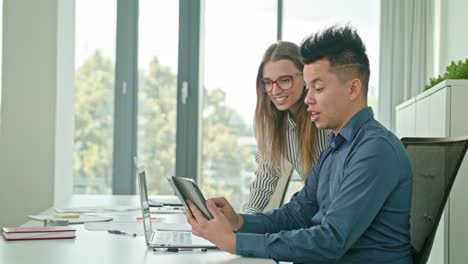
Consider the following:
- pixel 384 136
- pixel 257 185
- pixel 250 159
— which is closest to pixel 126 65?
pixel 250 159

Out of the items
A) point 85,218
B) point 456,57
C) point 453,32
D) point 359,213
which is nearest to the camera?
point 359,213

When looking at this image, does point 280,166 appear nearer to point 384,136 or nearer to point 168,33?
point 384,136

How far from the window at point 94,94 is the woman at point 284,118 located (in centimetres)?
323

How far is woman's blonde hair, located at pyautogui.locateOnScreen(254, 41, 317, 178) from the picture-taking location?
2787 millimetres

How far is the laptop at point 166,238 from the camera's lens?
5.92 ft

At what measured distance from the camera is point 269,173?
2953mm

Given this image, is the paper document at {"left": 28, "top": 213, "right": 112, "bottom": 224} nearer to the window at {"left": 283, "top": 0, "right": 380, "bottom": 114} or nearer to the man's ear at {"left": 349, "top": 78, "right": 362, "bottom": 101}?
the man's ear at {"left": 349, "top": 78, "right": 362, "bottom": 101}

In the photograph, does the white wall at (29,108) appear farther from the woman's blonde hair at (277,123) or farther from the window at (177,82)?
the woman's blonde hair at (277,123)

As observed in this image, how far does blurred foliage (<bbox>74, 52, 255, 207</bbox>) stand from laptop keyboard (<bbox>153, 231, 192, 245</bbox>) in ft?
12.3

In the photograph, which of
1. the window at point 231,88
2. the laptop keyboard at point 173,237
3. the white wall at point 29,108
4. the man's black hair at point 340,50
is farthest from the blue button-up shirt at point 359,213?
the window at point 231,88

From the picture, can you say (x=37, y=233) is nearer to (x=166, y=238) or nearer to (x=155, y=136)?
(x=166, y=238)

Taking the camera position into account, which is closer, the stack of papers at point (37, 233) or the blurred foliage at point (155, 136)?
the stack of papers at point (37, 233)

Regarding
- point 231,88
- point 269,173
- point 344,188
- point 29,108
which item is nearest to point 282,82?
point 269,173

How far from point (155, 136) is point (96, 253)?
13.9ft
